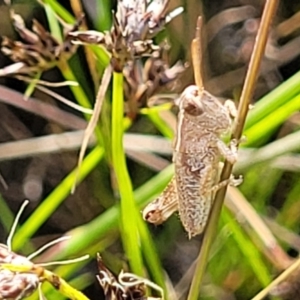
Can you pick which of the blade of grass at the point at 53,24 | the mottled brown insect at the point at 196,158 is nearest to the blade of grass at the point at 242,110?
the mottled brown insect at the point at 196,158

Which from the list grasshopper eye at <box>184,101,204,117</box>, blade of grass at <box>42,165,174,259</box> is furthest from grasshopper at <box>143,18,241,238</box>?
blade of grass at <box>42,165,174,259</box>

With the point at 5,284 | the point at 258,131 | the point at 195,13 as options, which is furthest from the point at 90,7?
the point at 5,284

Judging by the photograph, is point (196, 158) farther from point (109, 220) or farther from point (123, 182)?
point (109, 220)

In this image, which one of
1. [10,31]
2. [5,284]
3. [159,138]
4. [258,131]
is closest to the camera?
[5,284]

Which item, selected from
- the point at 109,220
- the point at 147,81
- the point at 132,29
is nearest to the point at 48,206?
the point at 109,220

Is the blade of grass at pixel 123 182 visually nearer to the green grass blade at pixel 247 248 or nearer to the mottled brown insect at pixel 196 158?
the mottled brown insect at pixel 196 158

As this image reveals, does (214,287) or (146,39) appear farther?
(214,287)

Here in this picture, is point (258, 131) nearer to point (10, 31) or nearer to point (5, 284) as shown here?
point (5, 284)
